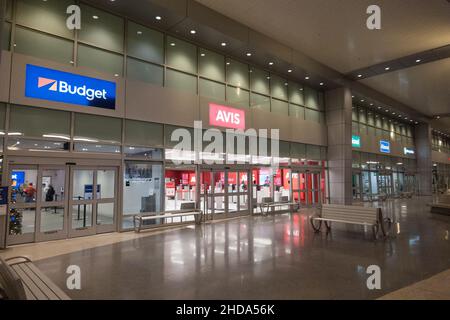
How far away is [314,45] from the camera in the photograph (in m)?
11.5

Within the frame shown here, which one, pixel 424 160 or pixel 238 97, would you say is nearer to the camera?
pixel 238 97

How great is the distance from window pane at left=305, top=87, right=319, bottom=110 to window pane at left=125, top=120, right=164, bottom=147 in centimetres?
902

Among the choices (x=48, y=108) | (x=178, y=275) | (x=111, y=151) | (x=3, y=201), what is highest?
(x=48, y=108)

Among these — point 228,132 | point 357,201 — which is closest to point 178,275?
point 228,132

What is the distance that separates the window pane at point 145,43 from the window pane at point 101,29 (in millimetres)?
309

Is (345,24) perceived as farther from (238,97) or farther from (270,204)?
(270,204)

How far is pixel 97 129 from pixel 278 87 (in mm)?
8716

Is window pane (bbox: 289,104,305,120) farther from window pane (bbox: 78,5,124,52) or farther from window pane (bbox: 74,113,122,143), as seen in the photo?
window pane (bbox: 74,113,122,143)

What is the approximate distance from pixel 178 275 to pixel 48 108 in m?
5.42

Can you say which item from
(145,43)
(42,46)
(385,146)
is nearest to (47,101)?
(42,46)

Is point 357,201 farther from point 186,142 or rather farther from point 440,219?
point 186,142

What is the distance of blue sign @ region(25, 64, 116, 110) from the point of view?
662 cm

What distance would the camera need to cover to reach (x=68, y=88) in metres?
7.12

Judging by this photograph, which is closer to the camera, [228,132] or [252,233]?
[252,233]
